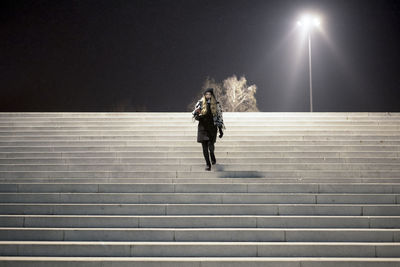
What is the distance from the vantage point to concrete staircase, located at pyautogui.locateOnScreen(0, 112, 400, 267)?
5230 millimetres

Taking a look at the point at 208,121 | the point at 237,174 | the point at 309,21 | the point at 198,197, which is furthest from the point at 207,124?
the point at 309,21

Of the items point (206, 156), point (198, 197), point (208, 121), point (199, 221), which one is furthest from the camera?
point (208, 121)

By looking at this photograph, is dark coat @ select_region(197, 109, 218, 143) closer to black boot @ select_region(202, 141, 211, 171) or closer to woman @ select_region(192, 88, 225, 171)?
woman @ select_region(192, 88, 225, 171)

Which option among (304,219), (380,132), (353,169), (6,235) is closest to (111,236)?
(6,235)

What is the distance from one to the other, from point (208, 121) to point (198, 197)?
6.08ft

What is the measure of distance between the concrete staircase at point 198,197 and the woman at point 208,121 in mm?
479

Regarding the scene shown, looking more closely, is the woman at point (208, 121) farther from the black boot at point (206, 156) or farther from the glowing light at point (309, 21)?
the glowing light at point (309, 21)

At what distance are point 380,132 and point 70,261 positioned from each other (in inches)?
315

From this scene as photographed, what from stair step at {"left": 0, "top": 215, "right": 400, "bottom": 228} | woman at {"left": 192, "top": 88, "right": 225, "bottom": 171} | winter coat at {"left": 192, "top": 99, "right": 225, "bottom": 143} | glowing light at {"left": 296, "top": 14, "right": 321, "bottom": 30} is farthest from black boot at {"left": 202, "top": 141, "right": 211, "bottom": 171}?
glowing light at {"left": 296, "top": 14, "right": 321, "bottom": 30}

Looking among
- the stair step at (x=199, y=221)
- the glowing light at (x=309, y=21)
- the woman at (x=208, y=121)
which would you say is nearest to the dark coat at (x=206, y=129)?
the woman at (x=208, y=121)

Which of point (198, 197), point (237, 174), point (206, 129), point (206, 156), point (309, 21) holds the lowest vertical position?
point (198, 197)

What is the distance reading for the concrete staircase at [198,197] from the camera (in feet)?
17.2

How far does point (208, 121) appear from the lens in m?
7.84

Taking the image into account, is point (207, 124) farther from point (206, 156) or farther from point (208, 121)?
point (206, 156)
